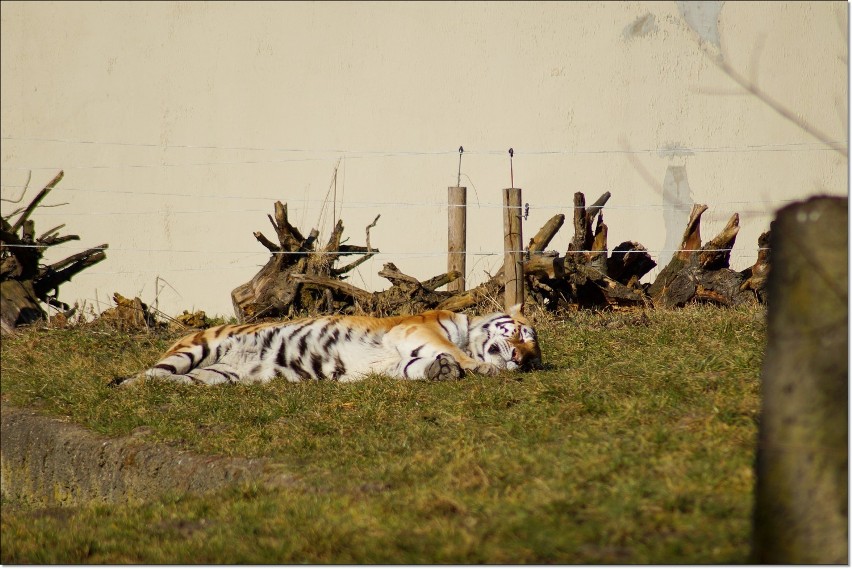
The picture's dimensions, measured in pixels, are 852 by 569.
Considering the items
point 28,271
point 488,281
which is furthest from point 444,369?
point 28,271

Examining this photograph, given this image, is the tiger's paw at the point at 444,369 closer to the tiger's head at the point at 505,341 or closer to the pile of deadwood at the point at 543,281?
the tiger's head at the point at 505,341

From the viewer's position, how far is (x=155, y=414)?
6.34 meters

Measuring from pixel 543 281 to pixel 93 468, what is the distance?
510 centimetres

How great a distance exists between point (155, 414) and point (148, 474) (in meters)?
0.79

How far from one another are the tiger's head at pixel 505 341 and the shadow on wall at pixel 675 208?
13.3 feet

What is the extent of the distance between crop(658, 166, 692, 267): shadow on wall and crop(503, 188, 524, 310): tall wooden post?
96.9 inches

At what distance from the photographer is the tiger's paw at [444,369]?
6.81 metres

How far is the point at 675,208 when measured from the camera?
11.3m

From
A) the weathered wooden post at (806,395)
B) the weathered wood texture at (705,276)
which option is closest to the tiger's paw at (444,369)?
the weathered wood texture at (705,276)

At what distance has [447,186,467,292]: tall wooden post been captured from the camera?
32.2 feet

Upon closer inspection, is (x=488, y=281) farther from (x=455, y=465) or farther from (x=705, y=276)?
(x=455, y=465)

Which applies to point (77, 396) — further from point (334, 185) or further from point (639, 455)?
point (334, 185)

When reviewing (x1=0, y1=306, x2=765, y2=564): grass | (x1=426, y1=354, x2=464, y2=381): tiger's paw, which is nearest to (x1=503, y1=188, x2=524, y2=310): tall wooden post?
(x1=0, y1=306, x2=765, y2=564): grass

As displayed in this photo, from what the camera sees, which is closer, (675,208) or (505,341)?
(505,341)
